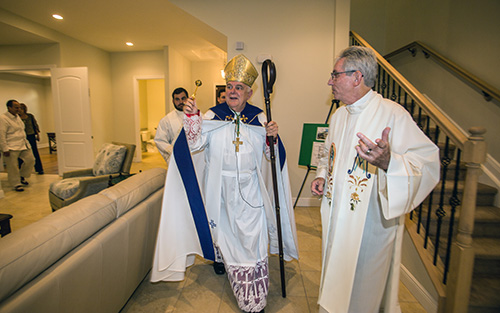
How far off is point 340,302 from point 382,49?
5.55 metres

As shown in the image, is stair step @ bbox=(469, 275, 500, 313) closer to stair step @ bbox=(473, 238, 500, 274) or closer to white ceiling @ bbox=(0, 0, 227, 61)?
stair step @ bbox=(473, 238, 500, 274)

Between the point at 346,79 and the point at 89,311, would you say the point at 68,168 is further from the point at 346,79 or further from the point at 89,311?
the point at 346,79

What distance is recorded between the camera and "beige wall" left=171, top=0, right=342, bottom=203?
385 cm

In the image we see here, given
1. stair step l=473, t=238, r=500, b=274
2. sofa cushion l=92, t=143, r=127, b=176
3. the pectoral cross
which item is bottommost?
stair step l=473, t=238, r=500, b=274

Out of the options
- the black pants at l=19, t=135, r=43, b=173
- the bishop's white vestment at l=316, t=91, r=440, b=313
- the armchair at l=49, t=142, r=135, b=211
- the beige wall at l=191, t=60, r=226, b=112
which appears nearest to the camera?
the bishop's white vestment at l=316, t=91, r=440, b=313

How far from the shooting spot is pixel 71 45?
19.9 ft

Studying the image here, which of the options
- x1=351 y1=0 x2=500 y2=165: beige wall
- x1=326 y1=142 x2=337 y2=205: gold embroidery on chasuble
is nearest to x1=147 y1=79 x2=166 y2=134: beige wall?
x1=351 y1=0 x2=500 y2=165: beige wall

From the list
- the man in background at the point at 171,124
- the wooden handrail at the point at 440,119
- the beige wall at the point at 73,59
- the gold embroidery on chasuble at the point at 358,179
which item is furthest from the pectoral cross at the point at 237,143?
the beige wall at the point at 73,59

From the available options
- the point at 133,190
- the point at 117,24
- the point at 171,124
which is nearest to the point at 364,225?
the point at 133,190

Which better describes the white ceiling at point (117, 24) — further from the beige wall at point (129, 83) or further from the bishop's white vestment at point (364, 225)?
the bishop's white vestment at point (364, 225)

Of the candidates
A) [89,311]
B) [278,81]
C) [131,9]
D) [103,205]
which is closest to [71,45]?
[131,9]

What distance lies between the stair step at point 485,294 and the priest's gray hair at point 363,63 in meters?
1.67

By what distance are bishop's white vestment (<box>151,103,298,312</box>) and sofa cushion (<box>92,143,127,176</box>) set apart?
6.84 feet

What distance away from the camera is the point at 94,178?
3.27 meters
